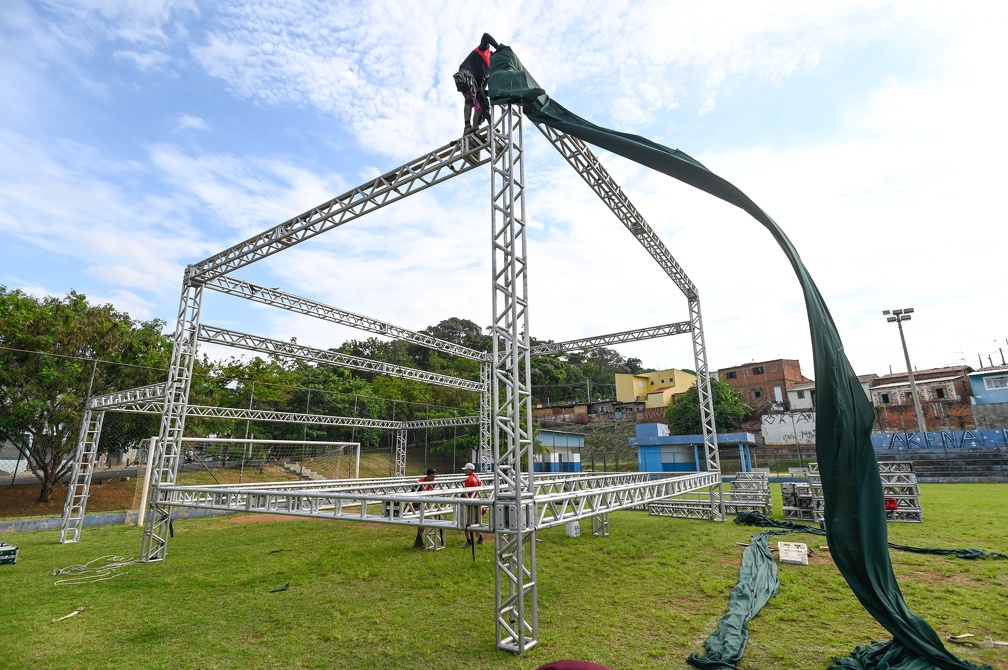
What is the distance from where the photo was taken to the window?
30106 mm

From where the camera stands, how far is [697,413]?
109 feet

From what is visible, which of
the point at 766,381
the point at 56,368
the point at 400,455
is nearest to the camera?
the point at 56,368

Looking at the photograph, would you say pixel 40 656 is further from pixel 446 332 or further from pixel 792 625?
pixel 446 332

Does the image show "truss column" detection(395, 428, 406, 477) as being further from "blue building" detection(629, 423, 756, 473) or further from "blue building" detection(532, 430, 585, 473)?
"blue building" detection(629, 423, 756, 473)

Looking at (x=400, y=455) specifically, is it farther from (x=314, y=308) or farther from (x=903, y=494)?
(x=903, y=494)

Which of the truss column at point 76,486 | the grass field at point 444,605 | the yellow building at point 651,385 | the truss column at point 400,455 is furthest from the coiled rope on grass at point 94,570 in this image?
the yellow building at point 651,385

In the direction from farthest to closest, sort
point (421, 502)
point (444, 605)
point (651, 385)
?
point (651, 385), point (444, 605), point (421, 502)

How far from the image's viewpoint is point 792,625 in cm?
491

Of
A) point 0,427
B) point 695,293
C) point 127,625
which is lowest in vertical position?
point 127,625

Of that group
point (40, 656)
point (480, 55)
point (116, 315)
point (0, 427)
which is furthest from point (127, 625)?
point (116, 315)

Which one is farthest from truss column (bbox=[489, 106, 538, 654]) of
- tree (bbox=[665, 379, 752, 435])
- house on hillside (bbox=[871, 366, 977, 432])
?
house on hillside (bbox=[871, 366, 977, 432])

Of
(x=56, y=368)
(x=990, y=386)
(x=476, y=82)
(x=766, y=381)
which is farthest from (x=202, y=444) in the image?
(x=990, y=386)

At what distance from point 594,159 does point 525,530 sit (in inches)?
242

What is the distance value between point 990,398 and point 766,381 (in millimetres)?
13120
